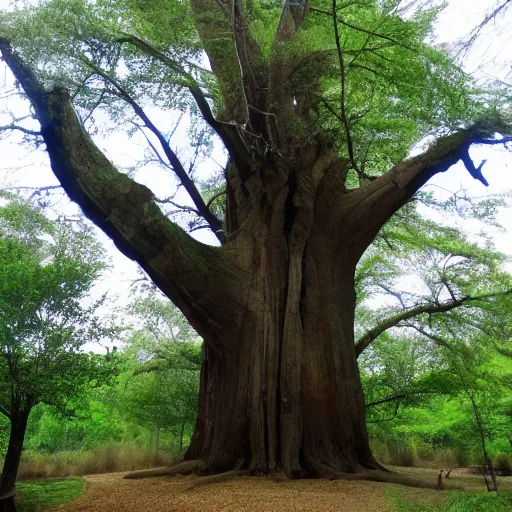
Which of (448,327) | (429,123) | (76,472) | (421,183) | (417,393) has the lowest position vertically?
(76,472)

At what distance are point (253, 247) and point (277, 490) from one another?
3.01 meters

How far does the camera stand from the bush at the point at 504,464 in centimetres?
868

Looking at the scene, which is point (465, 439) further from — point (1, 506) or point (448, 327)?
point (1, 506)

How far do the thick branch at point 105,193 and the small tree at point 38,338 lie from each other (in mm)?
646

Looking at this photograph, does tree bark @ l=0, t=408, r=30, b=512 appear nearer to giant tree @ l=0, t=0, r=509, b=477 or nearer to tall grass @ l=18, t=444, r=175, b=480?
giant tree @ l=0, t=0, r=509, b=477

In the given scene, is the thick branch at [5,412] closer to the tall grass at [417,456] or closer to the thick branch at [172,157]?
the thick branch at [172,157]

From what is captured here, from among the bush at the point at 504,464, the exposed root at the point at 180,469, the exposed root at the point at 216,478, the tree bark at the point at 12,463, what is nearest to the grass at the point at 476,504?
the exposed root at the point at 216,478

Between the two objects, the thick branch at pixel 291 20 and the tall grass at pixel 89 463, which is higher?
the thick branch at pixel 291 20

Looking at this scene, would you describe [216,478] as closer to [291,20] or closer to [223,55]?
[223,55]

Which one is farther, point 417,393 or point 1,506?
point 417,393

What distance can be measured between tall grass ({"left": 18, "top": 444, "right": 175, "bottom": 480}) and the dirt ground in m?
2.76

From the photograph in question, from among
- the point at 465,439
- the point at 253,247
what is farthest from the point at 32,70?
the point at 465,439

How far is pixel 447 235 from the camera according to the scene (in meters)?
9.73

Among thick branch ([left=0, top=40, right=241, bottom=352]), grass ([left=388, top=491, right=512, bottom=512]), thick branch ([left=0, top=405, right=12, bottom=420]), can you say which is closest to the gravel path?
grass ([left=388, top=491, right=512, bottom=512])
